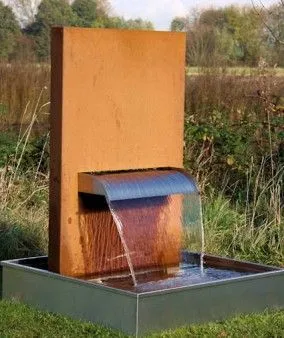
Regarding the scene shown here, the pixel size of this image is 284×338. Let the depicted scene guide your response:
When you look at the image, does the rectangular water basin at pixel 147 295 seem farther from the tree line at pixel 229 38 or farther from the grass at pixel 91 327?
the tree line at pixel 229 38

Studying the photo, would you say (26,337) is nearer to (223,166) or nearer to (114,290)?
(114,290)

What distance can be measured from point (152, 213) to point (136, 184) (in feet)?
2.01

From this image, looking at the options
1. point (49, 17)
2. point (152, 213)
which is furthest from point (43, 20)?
point (152, 213)

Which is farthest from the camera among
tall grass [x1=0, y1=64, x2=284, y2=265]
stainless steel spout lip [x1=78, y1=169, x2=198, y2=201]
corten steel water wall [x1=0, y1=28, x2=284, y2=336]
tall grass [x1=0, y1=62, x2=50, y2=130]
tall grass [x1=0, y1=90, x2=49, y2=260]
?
tall grass [x1=0, y1=62, x2=50, y2=130]

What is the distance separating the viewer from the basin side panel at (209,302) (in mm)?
6461

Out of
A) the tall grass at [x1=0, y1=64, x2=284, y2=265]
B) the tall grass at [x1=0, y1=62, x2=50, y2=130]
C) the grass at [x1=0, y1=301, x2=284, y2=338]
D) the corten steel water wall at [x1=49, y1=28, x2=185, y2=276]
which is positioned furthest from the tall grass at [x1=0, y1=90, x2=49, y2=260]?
the tall grass at [x1=0, y1=62, x2=50, y2=130]

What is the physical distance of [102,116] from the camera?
7.22 m

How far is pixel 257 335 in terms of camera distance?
6.57m

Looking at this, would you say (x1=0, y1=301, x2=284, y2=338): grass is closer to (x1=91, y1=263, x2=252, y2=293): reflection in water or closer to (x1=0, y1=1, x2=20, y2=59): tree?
(x1=91, y1=263, x2=252, y2=293): reflection in water

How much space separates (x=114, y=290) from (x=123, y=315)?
0.17 metres

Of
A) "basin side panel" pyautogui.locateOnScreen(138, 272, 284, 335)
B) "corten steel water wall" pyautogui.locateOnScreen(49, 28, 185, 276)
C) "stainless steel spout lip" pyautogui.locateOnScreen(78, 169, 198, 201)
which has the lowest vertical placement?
"basin side panel" pyautogui.locateOnScreen(138, 272, 284, 335)

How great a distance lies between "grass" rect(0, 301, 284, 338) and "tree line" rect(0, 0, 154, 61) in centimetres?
1776

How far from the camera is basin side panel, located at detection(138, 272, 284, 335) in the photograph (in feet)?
21.2

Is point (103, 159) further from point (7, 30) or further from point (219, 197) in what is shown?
point (7, 30)
